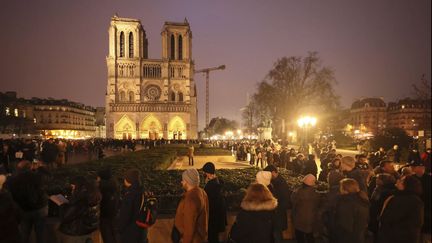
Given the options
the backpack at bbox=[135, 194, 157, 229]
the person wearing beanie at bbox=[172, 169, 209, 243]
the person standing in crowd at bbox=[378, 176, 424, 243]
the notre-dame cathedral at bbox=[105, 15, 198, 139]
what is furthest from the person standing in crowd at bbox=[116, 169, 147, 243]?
the notre-dame cathedral at bbox=[105, 15, 198, 139]

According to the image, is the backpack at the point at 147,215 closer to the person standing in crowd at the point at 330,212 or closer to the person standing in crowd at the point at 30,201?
the person standing in crowd at the point at 30,201

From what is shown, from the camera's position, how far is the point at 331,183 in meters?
6.50

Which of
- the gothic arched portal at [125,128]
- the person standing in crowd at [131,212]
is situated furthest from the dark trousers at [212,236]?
the gothic arched portal at [125,128]

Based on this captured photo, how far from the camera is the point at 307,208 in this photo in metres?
5.78

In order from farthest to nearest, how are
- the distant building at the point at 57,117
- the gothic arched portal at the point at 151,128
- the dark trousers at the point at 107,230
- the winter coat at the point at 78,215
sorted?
1. the distant building at the point at 57,117
2. the gothic arched portal at the point at 151,128
3. the dark trousers at the point at 107,230
4. the winter coat at the point at 78,215

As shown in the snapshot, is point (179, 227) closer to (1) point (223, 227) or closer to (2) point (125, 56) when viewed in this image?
(1) point (223, 227)

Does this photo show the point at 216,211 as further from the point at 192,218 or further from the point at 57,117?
the point at 57,117

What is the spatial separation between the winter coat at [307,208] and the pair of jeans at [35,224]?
460 cm

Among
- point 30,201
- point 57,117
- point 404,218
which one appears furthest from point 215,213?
point 57,117

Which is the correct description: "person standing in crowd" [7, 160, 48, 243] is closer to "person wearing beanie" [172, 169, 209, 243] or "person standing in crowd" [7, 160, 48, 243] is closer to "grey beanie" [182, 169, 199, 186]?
"person wearing beanie" [172, 169, 209, 243]

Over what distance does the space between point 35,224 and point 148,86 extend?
80694 millimetres

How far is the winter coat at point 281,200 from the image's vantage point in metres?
6.01

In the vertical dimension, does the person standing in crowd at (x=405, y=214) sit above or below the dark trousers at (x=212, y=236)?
above

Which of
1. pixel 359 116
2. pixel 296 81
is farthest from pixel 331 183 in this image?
pixel 359 116
